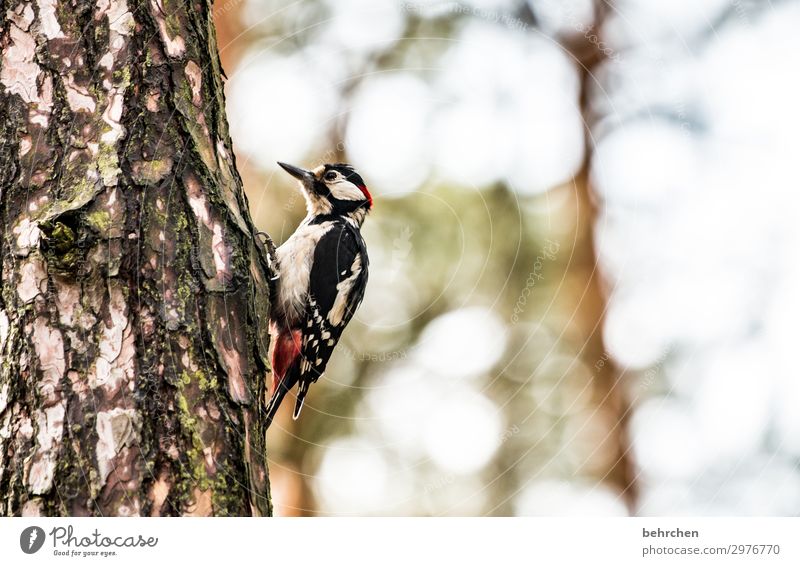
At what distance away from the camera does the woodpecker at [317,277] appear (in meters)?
2.27

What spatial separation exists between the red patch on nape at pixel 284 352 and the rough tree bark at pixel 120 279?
89 centimetres

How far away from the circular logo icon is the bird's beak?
1499 mm

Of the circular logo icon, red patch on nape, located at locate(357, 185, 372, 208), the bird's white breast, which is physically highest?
red patch on nape, located at locate(357, 185, 372, 208)

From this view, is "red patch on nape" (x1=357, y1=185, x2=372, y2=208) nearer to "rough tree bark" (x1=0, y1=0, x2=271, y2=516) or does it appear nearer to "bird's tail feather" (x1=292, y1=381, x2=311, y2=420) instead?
"bird's tail feather" (x1=292, y1=381, x2=311, y2=420)

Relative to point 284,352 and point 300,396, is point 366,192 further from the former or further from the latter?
point 300,396

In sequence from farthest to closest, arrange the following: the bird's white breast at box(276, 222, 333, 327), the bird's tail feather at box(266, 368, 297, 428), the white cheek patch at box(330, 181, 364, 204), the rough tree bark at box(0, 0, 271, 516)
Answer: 1. the white cheek patch at box(330, 181, 364, 204)
2. the bird's white breast at box(276, 222, 333, 327)
3. the bird's tail feather at box(266, 368, 297, 428)
4. the rough tree bark at box(0, 0, 271, 516)

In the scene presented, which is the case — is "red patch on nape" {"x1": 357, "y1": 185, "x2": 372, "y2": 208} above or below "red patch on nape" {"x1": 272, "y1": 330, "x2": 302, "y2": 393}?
above

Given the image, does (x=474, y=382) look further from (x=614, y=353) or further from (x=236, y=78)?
(x=236, y=78)

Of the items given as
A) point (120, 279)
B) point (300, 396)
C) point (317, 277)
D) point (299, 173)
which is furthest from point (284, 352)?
point (120, 279)

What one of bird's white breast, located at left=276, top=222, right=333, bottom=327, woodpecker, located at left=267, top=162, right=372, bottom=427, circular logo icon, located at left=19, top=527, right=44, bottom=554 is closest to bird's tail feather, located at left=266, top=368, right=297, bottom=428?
woodpecker, located at left=267, top=162, right=372, bottom=427

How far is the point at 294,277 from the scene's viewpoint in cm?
228

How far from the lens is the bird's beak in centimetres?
241

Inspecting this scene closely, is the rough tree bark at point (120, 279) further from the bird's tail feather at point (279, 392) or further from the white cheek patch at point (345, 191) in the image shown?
the white cheek patch at point (345, 191)

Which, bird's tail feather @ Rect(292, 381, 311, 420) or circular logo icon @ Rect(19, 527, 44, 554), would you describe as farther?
bird's tail feather @ Rect(292, 381, 311, 420)
